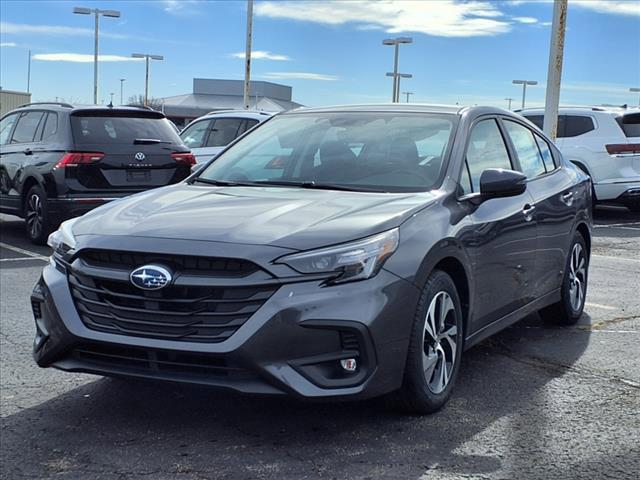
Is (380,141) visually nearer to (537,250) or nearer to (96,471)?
(537,250)

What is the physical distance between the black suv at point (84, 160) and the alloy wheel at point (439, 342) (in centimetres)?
659

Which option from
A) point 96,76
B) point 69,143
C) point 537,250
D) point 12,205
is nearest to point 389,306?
point 537,250

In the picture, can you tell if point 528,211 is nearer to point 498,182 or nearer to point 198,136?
point 498,182

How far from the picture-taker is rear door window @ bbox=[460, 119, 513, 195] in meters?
4.80

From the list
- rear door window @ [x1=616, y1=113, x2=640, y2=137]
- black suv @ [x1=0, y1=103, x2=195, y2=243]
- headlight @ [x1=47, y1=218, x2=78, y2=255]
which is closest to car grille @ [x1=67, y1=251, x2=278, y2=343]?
headlight @ [x1=47, y1=218, x2=78, y2=255]

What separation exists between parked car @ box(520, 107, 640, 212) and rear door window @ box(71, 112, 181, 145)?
720cm

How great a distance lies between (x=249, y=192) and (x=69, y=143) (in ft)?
19.8

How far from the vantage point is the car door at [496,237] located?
4641 millimetres

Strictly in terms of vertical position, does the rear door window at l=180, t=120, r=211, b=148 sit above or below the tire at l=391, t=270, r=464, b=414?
above

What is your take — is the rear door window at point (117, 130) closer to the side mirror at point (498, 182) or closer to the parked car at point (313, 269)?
the parked car at point (313, 269)

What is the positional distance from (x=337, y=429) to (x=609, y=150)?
37.3 ft

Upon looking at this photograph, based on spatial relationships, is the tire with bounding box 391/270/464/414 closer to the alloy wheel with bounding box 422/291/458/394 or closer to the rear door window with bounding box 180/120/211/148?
the alloy wheel with bounding box 422/291/458/394

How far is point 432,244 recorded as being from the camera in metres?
4.05

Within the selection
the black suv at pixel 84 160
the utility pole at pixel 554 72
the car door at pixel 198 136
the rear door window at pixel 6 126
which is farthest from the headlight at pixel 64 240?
the utility pole at pixel 554 72
